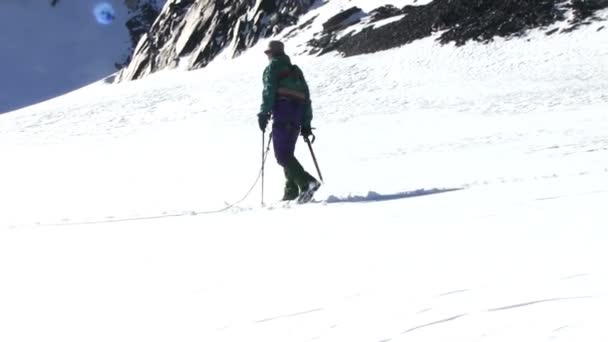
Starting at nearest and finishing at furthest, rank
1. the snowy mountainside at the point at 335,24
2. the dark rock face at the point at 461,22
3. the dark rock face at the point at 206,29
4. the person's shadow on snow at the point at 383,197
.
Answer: the person's shadow on snow at the point at 383,197 < the dark rock face at the point at 461,22 < the snowy mountainside at the point at 335,24 < the dark rock face at the point at 206,29

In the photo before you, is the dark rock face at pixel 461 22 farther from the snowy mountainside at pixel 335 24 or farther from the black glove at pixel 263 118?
the black glove at pixel 263 118

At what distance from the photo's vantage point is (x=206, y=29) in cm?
4297

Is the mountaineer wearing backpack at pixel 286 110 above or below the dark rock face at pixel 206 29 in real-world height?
below

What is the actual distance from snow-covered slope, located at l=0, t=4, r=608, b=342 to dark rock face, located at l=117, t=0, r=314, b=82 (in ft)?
82.8

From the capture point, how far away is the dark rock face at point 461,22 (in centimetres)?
2497

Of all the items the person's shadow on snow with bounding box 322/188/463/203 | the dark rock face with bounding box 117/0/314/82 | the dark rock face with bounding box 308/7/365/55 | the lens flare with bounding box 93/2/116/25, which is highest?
the lens flare with bounding box 93/2/116/25

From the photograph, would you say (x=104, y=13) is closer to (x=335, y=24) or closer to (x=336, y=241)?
(x=335, y=24)

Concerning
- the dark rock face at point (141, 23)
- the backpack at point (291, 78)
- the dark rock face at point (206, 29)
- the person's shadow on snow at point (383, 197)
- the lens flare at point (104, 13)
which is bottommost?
the person's shadow on snow at point (383, 197)

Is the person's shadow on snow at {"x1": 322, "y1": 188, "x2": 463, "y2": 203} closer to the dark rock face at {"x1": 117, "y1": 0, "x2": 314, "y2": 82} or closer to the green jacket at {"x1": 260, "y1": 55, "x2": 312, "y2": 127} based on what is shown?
the green jacket at {"x1": 260, "y1": 55, "x2": 312, "y2": 127}

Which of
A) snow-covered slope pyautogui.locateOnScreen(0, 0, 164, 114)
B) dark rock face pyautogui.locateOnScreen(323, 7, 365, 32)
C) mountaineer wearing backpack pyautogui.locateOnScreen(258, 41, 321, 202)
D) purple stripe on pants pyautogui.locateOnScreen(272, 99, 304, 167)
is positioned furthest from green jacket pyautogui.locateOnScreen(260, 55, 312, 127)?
snow-covered slope pyautogui.locateOnScreen(0, 0, 164, 114)

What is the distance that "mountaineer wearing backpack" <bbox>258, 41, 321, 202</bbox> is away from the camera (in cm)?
672

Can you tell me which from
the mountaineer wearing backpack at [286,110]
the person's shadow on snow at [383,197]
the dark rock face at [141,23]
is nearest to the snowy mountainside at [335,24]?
the dark rock face at [141,23]

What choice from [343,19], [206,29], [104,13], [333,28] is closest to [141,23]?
[206,29]

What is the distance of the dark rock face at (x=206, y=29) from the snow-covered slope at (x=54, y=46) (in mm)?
32233
